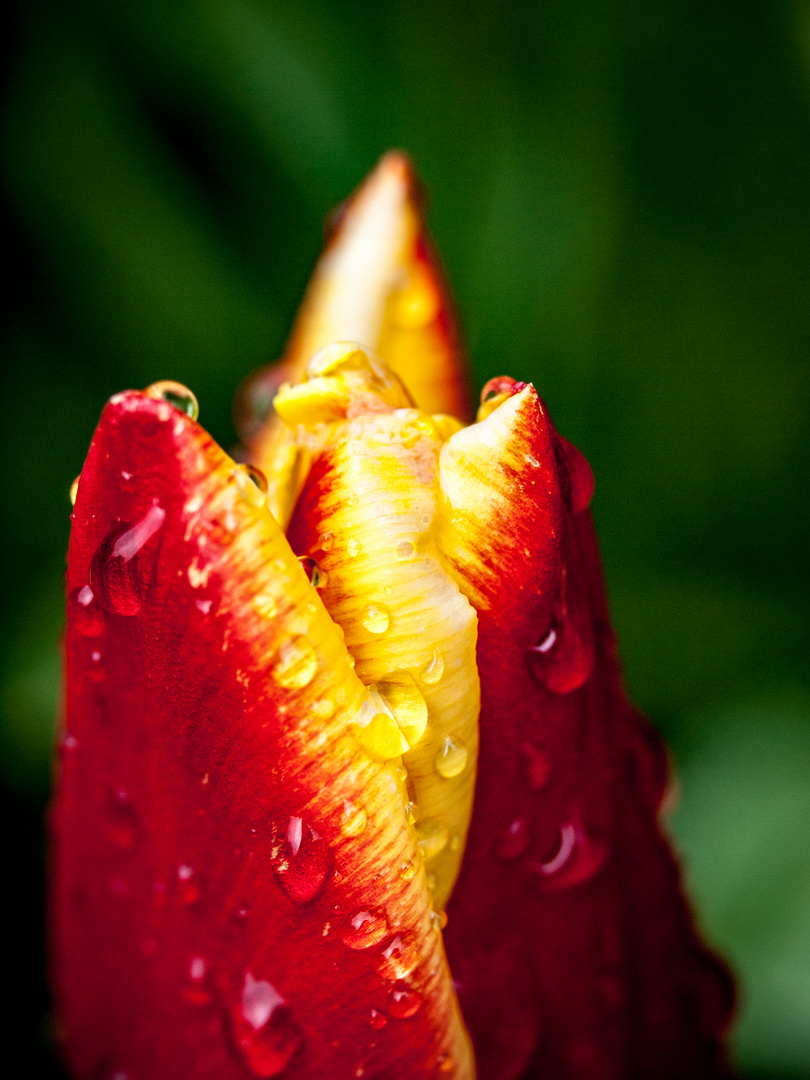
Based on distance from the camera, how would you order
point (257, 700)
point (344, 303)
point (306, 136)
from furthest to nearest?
point (306, 136) → point (344, 303) → point (257, 700)

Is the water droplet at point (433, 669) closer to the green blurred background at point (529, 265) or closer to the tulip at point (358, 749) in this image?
the tulip at point (358, 749)

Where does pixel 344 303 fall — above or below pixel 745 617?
above

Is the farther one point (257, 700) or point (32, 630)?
point (32, 630)

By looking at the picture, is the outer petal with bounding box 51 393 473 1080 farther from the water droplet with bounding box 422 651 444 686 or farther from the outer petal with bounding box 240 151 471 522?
the outer petal with bounding box 240 151 471 522

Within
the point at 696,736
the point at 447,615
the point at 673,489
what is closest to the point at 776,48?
the point at 673,489

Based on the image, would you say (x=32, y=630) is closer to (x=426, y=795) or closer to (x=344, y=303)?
(x=344, y=303)

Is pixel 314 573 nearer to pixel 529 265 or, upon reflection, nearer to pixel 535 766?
pixel 535 766
